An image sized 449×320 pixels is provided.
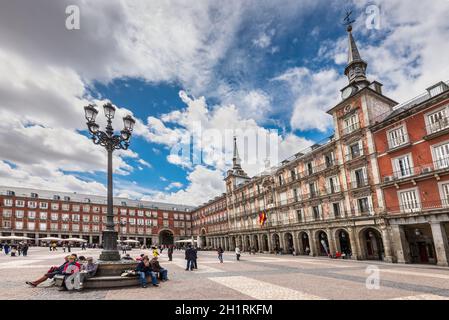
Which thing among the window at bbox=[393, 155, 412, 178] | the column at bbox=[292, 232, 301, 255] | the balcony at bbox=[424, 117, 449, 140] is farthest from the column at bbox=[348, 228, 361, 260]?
the balcony at bbox=[424, 117, 449, 140]

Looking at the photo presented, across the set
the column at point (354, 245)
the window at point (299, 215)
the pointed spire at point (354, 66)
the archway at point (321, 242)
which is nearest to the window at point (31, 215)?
the window at point (299, 215)

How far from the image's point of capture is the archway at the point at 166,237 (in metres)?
77.4

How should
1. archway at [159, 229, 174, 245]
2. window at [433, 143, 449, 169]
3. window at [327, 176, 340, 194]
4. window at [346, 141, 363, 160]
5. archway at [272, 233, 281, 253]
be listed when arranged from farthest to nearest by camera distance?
archway at [159, 229, 174, 245], archway at [272, 233, 281, 253], window at [327, 176, 340, 194], window at [346, 141, 363, 160], window at [433, 143, 449, 169]

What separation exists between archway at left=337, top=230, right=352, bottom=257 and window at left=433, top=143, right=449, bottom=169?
38.1 feet

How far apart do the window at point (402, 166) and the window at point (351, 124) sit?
5.33m

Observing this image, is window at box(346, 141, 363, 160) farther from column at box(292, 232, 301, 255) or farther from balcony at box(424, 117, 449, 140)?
column at box(292, 232, 301, 255)

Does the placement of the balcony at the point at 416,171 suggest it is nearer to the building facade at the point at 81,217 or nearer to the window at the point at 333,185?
the window at the point at 333,185

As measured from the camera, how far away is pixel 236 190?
50.1m

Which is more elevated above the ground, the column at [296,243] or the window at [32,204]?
the window at [32,204]

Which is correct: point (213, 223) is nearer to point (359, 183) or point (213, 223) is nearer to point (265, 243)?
point (265, 243)

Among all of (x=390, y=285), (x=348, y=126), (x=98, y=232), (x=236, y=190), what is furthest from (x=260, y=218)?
(x=98, y=232)

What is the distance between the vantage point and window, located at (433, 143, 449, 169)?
58.5 ft
